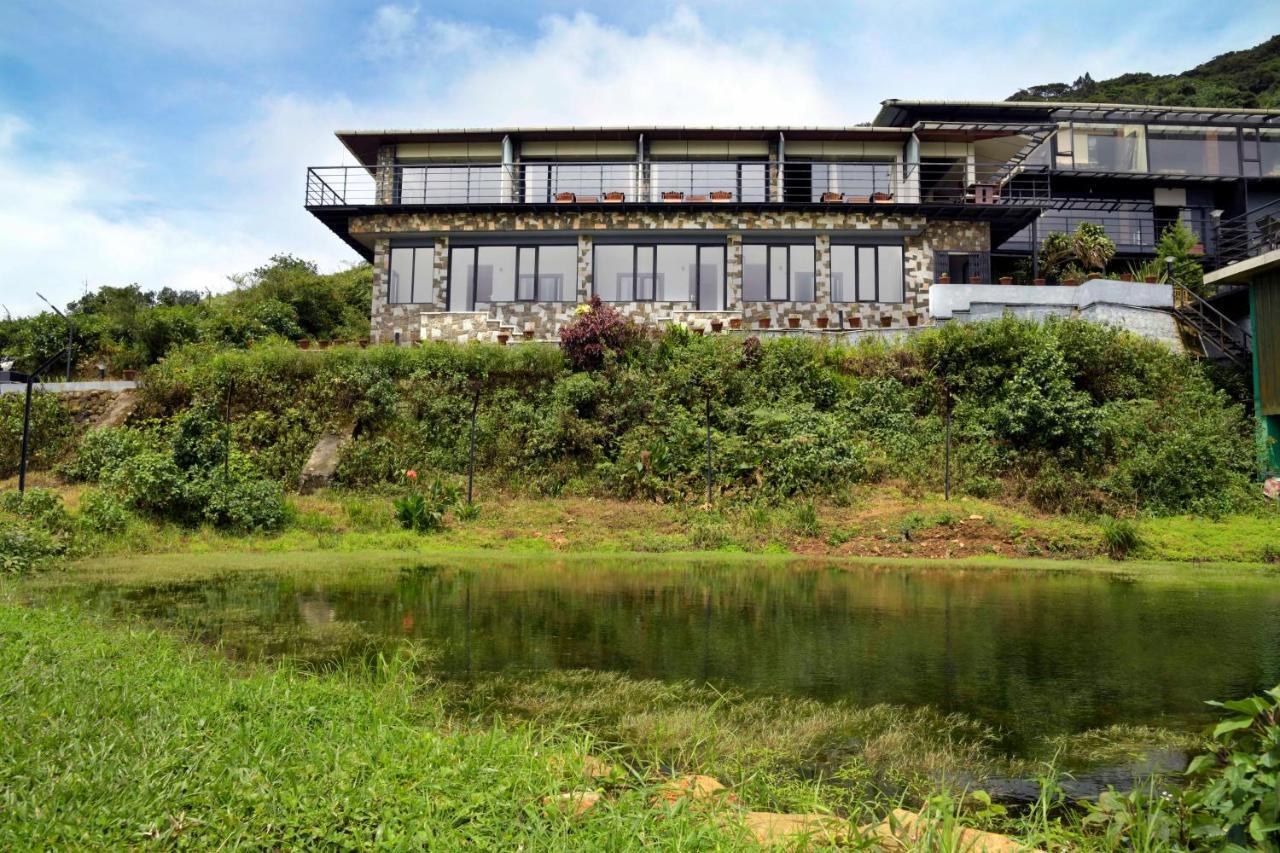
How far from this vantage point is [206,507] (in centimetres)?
2000

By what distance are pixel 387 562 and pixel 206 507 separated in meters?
5.94

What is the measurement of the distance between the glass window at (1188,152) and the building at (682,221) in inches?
170

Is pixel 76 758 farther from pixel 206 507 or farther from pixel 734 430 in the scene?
pixel 734 430

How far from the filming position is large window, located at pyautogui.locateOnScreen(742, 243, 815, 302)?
3091 cm

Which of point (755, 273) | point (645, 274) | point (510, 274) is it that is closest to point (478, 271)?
point (510, 274)

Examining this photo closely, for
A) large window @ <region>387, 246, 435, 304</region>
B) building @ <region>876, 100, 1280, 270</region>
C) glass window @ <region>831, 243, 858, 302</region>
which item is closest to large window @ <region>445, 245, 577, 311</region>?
large window @ <region>387, 246, 435, 304</region>

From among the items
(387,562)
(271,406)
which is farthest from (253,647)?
(271,406)

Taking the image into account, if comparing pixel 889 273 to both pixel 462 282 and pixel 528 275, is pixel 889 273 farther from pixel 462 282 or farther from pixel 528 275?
pixel 462 282

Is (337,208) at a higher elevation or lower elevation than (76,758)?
higher

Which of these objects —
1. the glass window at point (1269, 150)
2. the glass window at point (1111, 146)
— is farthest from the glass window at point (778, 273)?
the glass window at point (1269, 150)

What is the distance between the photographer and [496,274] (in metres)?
31.4

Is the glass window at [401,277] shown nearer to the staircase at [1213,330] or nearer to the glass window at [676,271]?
the glass window at [676,271]

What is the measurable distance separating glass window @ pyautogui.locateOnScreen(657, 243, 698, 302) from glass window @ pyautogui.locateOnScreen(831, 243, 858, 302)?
184 inches

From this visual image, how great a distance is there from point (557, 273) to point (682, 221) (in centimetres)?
460
